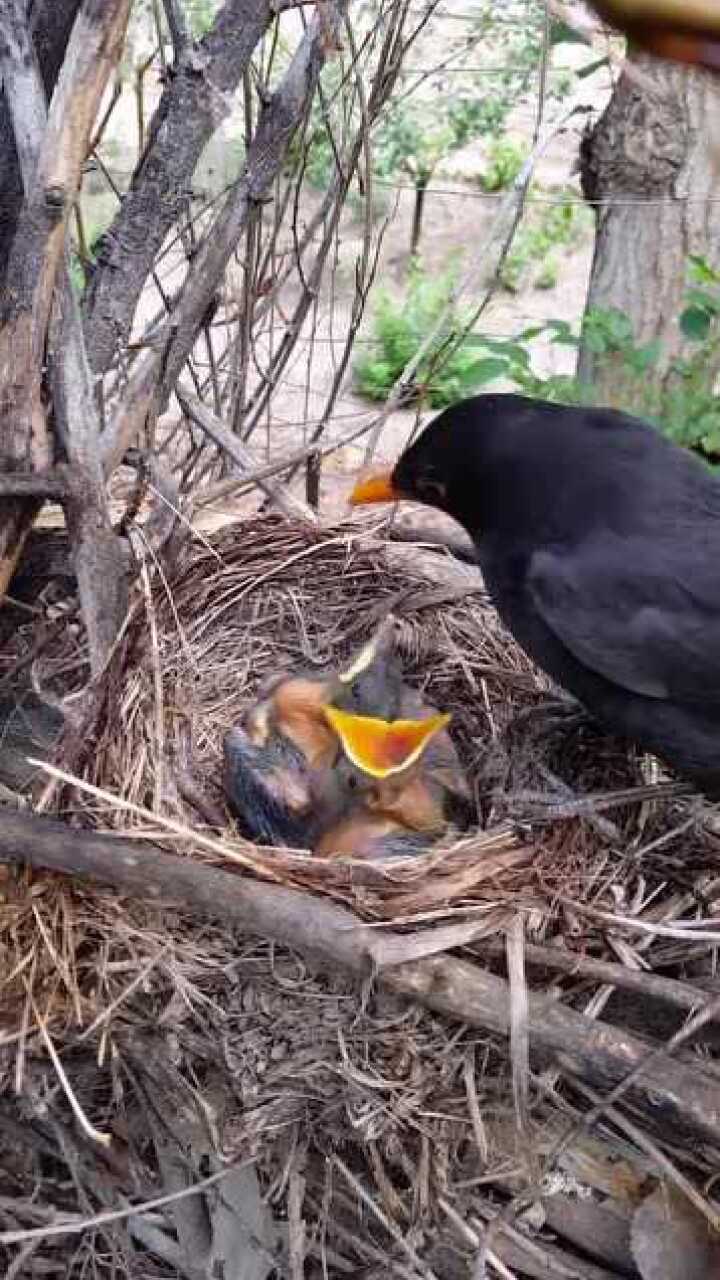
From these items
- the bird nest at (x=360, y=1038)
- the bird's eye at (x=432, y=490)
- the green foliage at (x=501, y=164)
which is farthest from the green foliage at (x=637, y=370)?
the green foliage at (x=501, y=164)

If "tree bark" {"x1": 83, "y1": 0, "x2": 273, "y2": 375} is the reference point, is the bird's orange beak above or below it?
below

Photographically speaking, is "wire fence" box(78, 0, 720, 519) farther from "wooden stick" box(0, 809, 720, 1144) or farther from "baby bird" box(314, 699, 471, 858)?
"wooden stick" box(0, 809, 720, 1144)

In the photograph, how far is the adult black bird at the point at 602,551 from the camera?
59.2 inches

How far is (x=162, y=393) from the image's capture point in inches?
62.7

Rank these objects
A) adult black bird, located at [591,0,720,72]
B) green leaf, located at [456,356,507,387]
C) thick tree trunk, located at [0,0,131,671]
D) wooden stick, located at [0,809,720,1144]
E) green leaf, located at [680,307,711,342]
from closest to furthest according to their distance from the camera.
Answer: adult black bird, located at [591,0,720,72] → wooden stick, located at [0,809,720,1144] → thick tree trunk, located at [0,0,131,671] → green leaf, located at [456,356,507,387] → green leaf, located at [680,307,711,342]

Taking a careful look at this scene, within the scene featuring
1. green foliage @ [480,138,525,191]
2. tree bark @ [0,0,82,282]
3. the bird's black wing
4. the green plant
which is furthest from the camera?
green foliage @ [480,138,525,191]

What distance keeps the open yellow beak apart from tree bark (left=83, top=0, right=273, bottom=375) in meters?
0.52

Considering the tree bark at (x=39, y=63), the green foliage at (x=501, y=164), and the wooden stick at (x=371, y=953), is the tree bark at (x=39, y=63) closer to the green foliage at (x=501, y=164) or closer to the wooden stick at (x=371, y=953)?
the wooden stick at (x=371, y=953)

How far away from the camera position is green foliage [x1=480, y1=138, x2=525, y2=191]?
267 inches

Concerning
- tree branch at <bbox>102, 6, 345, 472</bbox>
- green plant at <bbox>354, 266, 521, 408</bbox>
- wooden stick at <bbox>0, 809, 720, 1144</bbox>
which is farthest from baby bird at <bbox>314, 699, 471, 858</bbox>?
green plant at <bbox>354, 266, 521, 408</bbox>

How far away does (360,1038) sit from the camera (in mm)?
1276

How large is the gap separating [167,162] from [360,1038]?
0.94 m

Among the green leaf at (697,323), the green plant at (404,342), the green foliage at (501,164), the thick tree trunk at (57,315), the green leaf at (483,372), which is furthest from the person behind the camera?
the green foliage at (501,164)

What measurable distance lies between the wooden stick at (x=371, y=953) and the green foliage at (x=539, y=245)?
5.53m
